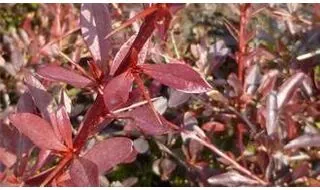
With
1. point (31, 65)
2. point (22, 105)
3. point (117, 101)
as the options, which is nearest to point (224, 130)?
point (31, 65)

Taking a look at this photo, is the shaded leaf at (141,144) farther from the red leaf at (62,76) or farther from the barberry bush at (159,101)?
the red leaf at (62,76)

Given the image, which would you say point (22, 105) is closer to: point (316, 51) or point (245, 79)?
point (245, 79)

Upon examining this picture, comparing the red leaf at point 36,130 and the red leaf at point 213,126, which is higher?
the red leaf at point 36,130

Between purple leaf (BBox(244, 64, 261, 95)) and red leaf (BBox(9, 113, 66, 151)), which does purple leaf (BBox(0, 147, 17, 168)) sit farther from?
purple leaf (BBox(244, 64, 261, 95))

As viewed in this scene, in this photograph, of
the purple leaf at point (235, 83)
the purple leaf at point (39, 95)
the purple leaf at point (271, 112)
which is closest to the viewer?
the purple leaf at point (39, 95)

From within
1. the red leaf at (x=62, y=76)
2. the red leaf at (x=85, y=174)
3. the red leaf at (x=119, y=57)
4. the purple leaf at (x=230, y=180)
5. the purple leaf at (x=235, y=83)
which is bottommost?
the purple leaf at (x=230, y=180)

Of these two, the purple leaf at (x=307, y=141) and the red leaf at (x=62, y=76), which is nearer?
the red leaf at (x=62, y=76)

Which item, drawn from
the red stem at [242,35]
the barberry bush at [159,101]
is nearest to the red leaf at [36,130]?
the barberry bush at [159,101]
